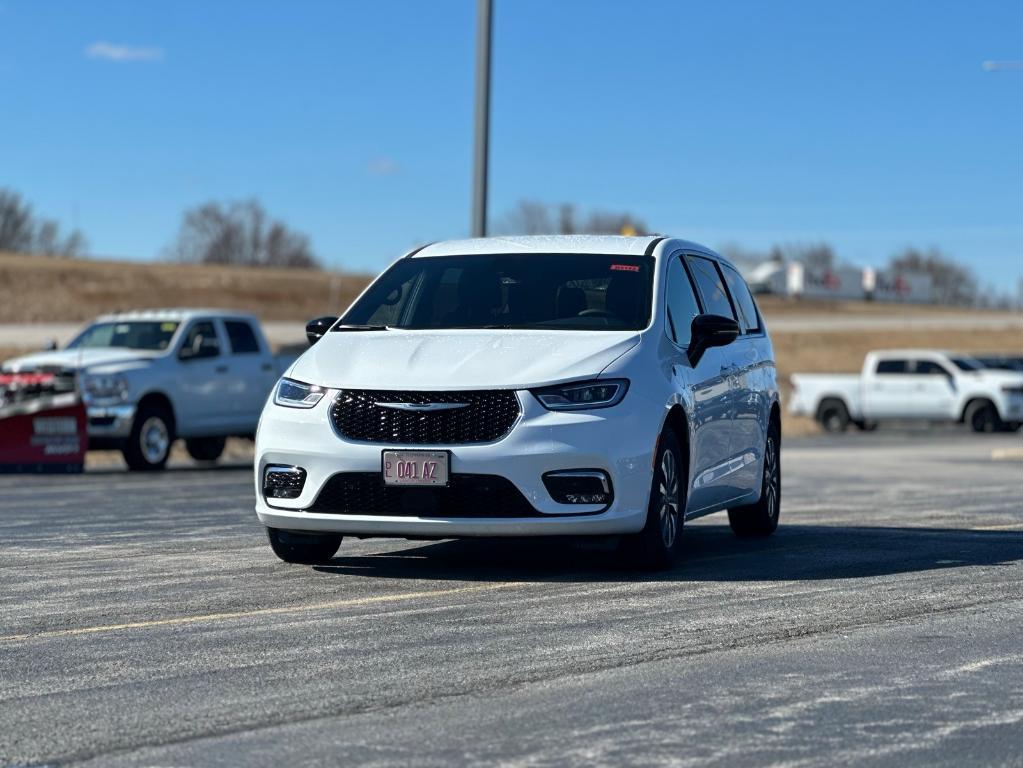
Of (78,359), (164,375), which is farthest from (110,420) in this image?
(164,375)

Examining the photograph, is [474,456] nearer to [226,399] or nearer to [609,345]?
[609,345]

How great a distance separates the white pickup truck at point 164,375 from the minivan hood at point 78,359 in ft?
0.04

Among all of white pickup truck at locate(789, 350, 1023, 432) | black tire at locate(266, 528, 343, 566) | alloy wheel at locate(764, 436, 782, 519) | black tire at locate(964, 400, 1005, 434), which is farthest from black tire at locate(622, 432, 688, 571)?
black tire at locate(964, 400, 1005, 434)

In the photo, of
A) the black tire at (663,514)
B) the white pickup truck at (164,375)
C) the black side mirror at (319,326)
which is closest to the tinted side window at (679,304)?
the black tire at (663,514)

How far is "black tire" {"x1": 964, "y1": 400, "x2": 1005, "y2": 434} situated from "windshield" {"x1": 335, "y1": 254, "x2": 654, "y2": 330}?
Result: 104ft

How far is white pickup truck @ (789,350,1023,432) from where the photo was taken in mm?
40062

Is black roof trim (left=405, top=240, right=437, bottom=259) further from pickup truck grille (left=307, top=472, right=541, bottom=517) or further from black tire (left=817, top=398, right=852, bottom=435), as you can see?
black tire (left=817, top=398, right=852, bottom=435)

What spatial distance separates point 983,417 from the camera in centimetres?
4053

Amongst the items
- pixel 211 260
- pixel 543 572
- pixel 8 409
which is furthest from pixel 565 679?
pixel 211 260

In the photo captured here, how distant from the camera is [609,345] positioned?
9.31 meters

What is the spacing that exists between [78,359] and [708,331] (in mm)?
12931

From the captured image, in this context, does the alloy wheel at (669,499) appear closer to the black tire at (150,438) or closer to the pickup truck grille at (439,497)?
the pickup truck grille at (439,497)

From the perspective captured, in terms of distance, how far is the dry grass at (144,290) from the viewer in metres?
88.6

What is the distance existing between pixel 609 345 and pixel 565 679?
125 inches
